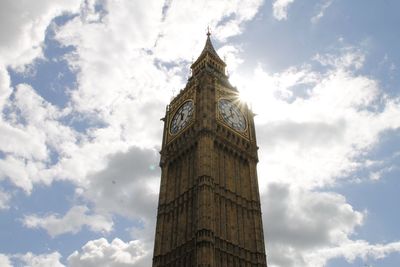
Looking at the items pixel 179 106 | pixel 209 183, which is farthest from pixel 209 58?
pixel 209 183

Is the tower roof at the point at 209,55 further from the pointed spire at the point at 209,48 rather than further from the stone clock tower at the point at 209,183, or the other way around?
the stone clock tower at the point at 209,183

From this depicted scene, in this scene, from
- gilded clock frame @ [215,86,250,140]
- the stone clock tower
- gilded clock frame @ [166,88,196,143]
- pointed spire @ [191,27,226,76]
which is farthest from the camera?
pointed spire @ [191,27,226,76]

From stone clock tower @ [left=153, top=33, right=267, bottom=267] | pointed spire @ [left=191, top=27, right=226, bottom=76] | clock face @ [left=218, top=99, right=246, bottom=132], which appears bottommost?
stone clock tower @ [left=153, top=33, right=267, bottom=267]

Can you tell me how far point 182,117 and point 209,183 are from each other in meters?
14.6

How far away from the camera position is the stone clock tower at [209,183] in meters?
45.1

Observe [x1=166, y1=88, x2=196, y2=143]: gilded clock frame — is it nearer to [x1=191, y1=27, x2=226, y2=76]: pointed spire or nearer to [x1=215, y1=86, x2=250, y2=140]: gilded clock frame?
[x1=215, y1=86, x2=250, y2=140]: gilded clock frame

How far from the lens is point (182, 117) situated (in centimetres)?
5956

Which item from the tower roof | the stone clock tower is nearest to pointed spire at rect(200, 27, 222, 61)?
the tower roof

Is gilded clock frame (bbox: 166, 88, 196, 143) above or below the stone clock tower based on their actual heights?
above

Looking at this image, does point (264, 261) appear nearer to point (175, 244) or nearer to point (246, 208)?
point (246, 208)

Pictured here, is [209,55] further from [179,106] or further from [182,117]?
[182,117]

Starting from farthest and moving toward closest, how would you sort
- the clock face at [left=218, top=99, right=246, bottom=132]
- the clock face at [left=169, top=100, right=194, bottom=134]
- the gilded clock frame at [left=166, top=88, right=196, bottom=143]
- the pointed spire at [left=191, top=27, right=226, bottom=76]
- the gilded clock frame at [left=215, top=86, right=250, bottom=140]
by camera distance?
1. the pointed spire at [left=191, top=27, right=226, bottom=76]
2. the clock face at [left=169, top=100, right=194, bottom=134]
3. the clock face at [left=218, top=99, right=246, bottom=132]
4. the gilded clock frame at [left=166, top=88, right=196, bottom=143]
5. the gilded clock frame at [left=215, top=86, right=250, bottom=140]

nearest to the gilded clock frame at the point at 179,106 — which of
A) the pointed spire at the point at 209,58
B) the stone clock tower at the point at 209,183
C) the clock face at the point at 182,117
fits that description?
the stone clock tower at the point at 209,183

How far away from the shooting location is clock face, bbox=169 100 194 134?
190 ft
